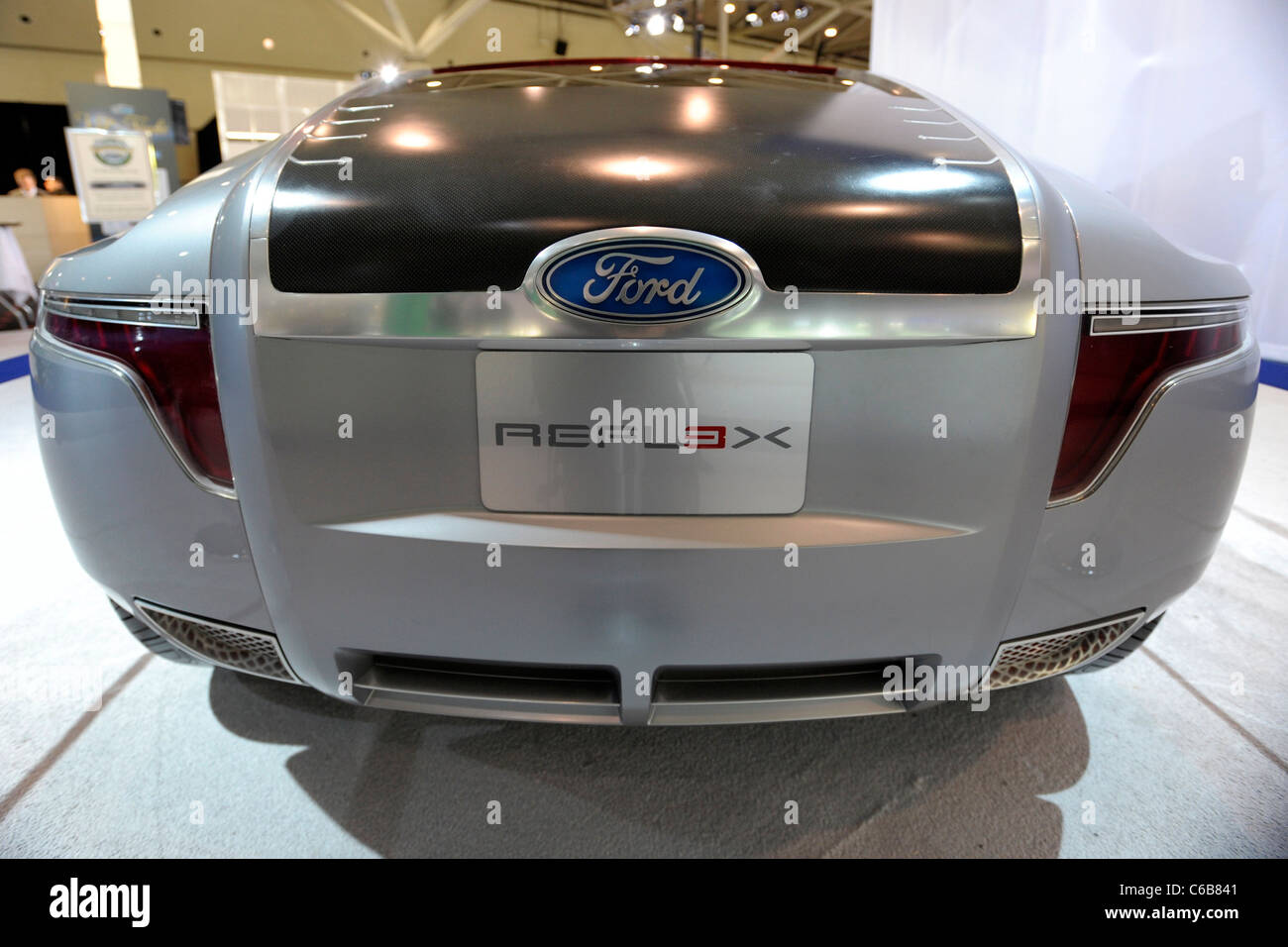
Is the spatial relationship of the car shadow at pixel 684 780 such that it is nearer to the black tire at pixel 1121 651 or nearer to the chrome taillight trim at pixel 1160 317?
the black tire at pixel 1121 651

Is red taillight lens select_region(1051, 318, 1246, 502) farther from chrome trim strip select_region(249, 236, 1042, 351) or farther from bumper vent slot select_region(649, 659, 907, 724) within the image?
bumper vent slot select_region(649, 659, 907, 724)

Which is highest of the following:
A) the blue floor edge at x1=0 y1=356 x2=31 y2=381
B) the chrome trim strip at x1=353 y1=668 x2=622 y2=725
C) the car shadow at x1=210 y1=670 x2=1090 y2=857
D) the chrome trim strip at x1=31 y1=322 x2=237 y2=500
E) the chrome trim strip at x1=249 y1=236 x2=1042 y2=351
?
the chrome trim strip at x1=249 y1=236 x2=1042 y2=351

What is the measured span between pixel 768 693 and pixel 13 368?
614cm

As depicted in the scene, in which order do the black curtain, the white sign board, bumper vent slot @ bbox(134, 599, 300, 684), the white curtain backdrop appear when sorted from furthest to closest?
the black curtain
the white sign board
the white curtain backdrop
bumper vent slot @ bbox(134, 599, 300, 684)

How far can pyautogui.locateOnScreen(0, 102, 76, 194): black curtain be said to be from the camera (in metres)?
13.8

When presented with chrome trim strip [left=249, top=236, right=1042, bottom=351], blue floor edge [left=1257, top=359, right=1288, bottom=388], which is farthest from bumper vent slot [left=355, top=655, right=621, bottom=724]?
blue floor edge [left=1257, top=359, right=1288, bottom=388]

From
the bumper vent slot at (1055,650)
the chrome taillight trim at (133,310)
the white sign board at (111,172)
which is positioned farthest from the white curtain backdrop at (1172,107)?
the white sign board at (111,172)

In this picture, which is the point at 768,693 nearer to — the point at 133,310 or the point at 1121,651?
the point at 1121,651

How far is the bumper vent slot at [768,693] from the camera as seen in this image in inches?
40.4

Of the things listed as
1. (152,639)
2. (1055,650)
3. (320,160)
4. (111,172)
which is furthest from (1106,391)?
(111,172)

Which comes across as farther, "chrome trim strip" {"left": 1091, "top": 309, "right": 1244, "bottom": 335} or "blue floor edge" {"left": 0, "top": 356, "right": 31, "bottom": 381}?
"blue floor edge" {"left": 0, "top": 356, "right": 31, "bottom": 381}

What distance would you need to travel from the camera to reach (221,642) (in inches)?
44.6

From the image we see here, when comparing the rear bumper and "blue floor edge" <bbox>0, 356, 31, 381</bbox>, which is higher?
the rear bumper
